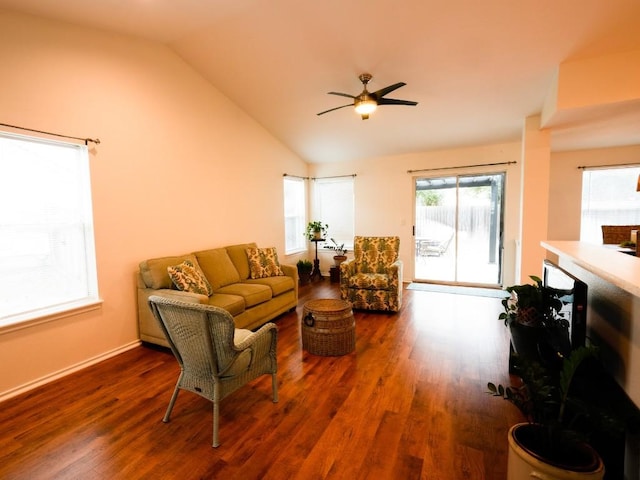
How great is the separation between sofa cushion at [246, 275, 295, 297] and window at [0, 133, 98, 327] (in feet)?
5.57

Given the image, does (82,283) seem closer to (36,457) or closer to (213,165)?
(36,457)

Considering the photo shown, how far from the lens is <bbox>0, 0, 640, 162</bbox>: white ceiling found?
103 inches

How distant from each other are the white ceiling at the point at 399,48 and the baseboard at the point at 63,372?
2855 millimetres

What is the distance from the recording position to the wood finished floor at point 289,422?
1689 millimetres

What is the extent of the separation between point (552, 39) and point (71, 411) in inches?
189

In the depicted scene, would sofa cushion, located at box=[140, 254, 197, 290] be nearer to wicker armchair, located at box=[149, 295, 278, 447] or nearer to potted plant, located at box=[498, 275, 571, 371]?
wicker armchair, located at box=[149, 295, 278, 447]

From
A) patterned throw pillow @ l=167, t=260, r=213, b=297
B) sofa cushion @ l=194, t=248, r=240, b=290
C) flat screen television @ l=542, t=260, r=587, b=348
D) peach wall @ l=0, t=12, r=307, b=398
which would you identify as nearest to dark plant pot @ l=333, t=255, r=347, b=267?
peach wall @ l=0, t=12, r=307, b=398

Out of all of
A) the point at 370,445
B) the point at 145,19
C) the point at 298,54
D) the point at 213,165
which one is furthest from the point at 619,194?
the point at 145,19

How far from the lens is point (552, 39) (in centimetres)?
279

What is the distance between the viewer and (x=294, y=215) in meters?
6.29

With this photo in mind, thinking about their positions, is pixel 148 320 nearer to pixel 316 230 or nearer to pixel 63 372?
pixel 63 372

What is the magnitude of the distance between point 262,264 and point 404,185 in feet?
9.94

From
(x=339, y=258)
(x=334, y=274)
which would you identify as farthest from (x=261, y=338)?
(x=334, y=274)

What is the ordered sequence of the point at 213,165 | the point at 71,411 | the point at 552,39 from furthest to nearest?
the point at 213,165 < the point at 552,39 < the point at 71,411
